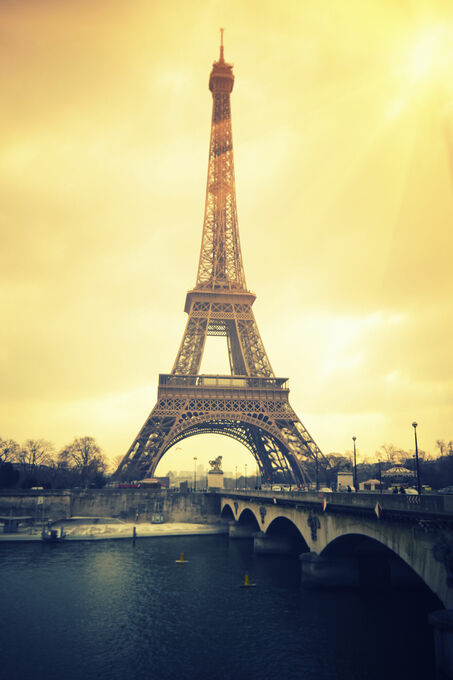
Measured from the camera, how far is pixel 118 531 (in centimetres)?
6569

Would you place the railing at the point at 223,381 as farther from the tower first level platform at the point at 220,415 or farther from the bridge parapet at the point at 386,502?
the bridge parapet at the point at 386,502

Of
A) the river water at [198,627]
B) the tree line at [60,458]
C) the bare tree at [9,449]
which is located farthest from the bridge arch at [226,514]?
the bare tree at [9,449]

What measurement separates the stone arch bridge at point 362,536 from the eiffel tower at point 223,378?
15241 mm

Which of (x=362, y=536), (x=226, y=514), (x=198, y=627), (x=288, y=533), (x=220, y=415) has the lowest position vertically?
(x=226, y=514)

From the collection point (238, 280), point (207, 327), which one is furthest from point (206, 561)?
point (238, 280)

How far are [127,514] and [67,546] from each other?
17550 millimetres

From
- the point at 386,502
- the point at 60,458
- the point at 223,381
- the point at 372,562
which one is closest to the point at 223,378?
the point at 223,381

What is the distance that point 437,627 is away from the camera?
57.1 feet

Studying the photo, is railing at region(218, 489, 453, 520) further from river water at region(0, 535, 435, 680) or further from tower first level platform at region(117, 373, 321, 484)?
tower first level platform at region(117, 373, 321, 484)

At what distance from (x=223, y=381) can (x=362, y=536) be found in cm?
4647

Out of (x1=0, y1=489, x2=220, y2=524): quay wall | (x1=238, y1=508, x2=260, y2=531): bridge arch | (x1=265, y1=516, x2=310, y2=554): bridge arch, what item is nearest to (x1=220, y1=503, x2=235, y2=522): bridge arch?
(x1=0, y1=489, x2=220, y2=524): quay wall

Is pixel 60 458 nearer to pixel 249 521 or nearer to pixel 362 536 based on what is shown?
pixel 249 521

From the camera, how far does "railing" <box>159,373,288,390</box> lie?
247ft

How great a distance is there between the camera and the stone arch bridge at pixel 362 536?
62.1ft
